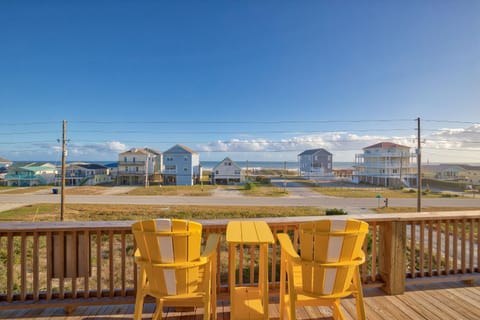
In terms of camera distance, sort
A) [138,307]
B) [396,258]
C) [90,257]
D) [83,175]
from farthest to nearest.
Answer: [83,175] < [396,258] < [90,257] < [138,307]

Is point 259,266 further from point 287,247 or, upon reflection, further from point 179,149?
point 179,149

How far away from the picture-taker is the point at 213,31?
938 centimetres

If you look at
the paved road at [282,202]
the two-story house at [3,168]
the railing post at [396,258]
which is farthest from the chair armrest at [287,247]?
the two-story house at [3,168]

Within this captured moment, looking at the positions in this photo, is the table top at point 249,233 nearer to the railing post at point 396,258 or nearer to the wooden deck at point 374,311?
the wooden deck at point 374,311

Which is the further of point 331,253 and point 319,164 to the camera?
point 319,164

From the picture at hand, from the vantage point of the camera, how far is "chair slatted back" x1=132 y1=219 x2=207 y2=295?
4.99ft

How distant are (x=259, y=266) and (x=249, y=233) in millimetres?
374

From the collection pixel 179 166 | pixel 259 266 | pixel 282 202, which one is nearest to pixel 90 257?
pixel 259 266

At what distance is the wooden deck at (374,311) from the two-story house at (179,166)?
3412 cm

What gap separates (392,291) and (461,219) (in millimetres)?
1273

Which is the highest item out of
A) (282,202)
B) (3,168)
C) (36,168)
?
(36,168)

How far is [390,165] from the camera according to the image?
3550cm

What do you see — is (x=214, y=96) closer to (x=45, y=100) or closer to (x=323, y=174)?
(x=45, y=100)

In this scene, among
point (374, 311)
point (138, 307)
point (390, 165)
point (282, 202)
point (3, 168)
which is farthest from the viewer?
point (3, 168)
